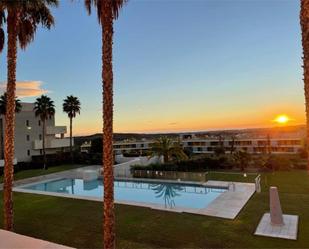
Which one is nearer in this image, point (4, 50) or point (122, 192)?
point (4, 50)

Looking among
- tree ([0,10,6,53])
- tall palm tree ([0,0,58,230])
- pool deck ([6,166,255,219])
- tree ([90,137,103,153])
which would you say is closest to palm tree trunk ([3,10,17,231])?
tall palm tree ([0,0,58,230])

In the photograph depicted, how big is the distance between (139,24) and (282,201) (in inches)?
531

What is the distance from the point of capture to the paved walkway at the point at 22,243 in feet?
16.9

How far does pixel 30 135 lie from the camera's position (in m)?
35.8

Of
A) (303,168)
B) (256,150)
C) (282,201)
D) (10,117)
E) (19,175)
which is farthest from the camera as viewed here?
(256,150)

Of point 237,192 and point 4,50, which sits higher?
point 4,50

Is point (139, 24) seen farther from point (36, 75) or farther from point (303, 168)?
point (303, 168)

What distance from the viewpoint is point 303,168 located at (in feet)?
82.5

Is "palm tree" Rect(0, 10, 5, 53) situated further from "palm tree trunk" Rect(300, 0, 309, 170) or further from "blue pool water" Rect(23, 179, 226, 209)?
"blue pool water" Rect(23, 179, 226, 209)

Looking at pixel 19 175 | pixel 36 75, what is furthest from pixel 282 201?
pixel 19 175

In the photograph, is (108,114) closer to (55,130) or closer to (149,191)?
(149,191)

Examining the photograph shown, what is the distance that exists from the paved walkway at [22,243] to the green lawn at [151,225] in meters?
3.82

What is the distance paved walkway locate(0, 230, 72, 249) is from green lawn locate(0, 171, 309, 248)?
12.5 ft

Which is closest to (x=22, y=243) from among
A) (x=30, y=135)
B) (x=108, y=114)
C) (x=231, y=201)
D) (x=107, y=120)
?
(x=107, y=120)
